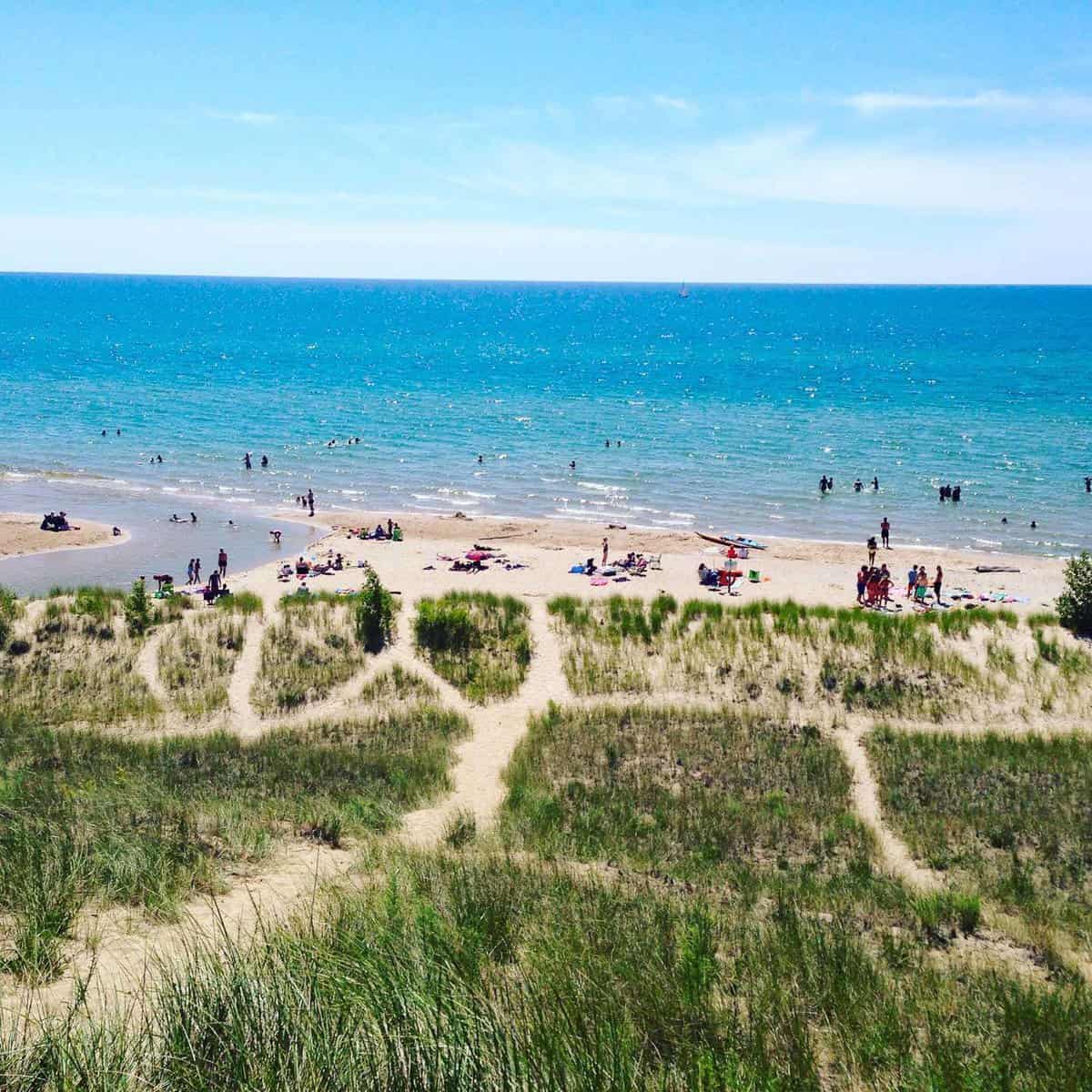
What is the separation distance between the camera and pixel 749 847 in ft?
49.1

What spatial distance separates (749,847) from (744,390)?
7918cm

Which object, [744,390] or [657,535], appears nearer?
[657,535]

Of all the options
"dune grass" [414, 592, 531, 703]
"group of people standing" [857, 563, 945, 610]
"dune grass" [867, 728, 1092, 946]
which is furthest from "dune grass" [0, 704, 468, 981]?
"group of people standing" [857, 563, 945, 610]

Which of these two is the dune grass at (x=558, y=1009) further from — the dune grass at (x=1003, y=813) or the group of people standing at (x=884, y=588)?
the group of people standing at (x=884, y=588)

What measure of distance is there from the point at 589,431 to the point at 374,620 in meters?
47.0

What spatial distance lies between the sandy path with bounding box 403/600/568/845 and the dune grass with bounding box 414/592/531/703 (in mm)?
309

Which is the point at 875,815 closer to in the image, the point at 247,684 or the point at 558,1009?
the point at 558,1009

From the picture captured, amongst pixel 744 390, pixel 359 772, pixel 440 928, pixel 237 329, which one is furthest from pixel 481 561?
pixel 237 329

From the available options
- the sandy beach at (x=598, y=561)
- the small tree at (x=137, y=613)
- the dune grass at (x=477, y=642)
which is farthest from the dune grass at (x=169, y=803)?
the sandy beach at (x=598, y=561)

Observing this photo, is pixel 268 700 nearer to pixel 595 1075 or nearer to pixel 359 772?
pixel 359 772

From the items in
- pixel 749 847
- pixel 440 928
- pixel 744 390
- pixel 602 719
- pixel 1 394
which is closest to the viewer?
pixel 440 928

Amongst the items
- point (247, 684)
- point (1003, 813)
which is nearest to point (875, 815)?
point (1003, 813)

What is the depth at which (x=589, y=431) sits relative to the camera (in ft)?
228

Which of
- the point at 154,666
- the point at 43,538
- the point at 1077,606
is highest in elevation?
the point at 1077,606
